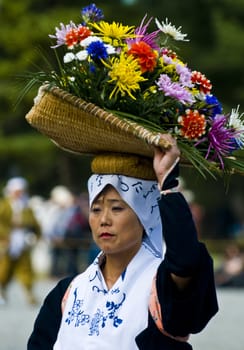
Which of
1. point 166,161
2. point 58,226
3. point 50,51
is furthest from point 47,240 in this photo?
point 166,161

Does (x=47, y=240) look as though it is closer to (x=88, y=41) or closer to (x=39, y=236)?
A: (x=39, y=236)

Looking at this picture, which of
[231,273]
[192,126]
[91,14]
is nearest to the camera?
[192,126]

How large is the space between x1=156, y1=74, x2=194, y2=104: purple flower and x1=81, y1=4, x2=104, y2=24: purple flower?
16.6 inches

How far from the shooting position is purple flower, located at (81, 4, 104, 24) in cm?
531

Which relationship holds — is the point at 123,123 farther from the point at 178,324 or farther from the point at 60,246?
the point at 60,246

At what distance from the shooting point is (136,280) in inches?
202

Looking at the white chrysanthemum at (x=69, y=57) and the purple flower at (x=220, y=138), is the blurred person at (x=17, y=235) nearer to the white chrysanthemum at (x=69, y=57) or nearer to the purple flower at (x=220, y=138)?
the white chrysanthemum at (x=69, y=57)

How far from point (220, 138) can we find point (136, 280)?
61 cm

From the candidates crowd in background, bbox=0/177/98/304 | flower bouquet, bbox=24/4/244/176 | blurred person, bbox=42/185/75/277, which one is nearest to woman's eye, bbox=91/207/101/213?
flower bouquet, bbox=24/4/244/176

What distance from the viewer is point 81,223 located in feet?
77.3

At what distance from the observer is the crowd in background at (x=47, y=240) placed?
59.6 feet

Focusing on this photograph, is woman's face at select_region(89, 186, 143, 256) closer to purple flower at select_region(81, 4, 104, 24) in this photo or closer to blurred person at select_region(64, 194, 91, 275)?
purple flower at select_region(81, 4, 104, 24)

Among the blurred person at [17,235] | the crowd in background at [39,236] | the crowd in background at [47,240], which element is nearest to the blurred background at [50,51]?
the crowd in background at [39,236]

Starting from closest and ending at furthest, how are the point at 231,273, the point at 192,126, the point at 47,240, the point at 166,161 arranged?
the point at 166,161
the point at 192,126
the point at 231,273
the point at 47,240
